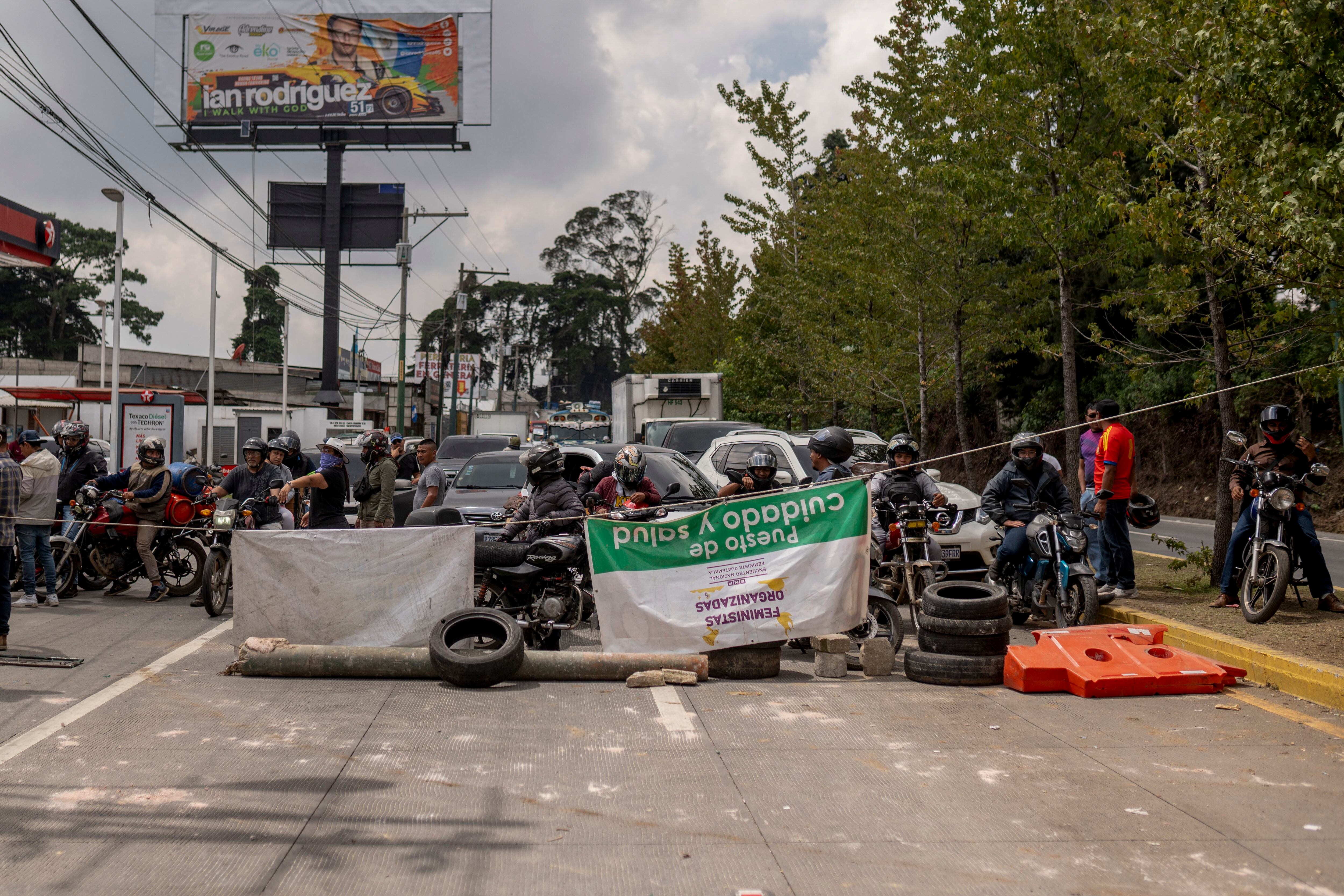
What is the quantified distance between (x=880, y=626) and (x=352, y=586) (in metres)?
4.31

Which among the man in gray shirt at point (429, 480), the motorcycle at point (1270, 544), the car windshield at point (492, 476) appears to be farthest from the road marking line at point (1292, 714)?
the car windshield at point (492, 476)

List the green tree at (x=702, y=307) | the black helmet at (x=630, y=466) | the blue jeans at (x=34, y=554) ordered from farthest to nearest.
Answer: the green tree at (x=702, y=307) < the blue jeans at (x=34, y=554) < the black helmet at (x=630, y=466)

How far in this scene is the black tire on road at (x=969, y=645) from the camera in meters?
8.29

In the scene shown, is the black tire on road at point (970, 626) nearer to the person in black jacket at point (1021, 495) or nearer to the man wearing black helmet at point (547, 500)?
the person in black jacket at point (1021, 495)

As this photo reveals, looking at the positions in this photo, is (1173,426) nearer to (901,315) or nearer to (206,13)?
(901,315)

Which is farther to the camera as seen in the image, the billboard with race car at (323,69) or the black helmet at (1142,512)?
the billboard with race car at (323,69)

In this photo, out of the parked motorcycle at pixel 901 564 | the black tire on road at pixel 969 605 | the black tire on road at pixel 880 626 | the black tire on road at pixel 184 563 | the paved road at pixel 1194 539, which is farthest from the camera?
the paved road at pixel 1194 539

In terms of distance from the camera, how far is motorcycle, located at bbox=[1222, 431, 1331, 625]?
904 centimetres

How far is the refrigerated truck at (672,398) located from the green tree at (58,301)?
63555mm

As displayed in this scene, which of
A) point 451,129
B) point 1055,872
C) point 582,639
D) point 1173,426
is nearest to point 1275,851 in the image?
point 1055,872

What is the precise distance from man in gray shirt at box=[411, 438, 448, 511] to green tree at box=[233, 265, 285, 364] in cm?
10162

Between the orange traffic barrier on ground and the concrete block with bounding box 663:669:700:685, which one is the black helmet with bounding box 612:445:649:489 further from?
the orange traffic barrier on ground

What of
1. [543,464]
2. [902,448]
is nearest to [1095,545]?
[902,448]

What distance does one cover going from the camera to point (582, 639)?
10148mm
